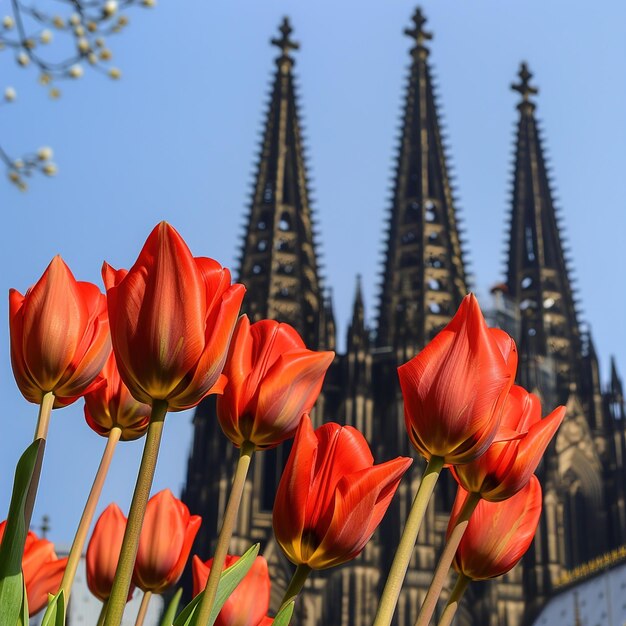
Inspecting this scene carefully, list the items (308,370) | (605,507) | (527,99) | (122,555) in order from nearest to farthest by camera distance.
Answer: (122,555), (308,370), (605,507), (527,99)

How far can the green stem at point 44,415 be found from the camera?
1.74 meters

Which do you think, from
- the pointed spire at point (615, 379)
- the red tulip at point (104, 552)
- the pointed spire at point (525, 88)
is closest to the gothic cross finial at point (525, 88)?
the pointed spire at point (525, 88)

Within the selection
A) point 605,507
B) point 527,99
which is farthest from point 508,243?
point 605,507

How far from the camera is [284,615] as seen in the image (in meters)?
1.68

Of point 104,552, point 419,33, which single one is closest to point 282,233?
point 419,33

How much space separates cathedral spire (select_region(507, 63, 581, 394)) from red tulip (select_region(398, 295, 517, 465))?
47.4 metres

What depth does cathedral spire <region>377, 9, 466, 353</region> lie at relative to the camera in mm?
46625

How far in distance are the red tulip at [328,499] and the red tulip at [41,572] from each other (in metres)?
0.52

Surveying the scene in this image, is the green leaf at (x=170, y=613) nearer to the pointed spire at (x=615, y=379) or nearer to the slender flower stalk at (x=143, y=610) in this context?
the slender flower stalk at (x=143, y=610)

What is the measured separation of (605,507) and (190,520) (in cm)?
4493

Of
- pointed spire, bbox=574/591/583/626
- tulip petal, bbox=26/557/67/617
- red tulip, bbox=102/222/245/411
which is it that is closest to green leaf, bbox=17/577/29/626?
red tulip, bbox=102/222/245/411

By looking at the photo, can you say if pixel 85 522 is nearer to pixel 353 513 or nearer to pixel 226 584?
pixel 226 584

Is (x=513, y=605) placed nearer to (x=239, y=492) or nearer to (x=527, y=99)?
(x=527, y=99)

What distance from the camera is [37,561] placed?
7.01ft
